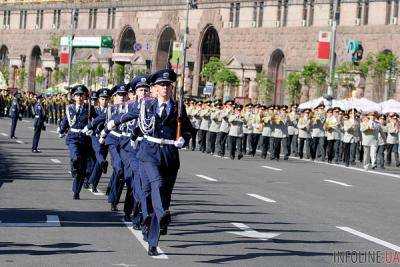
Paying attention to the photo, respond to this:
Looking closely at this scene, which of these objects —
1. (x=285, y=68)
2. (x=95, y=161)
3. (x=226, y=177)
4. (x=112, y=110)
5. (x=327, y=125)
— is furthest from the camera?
(x=285, y=68)

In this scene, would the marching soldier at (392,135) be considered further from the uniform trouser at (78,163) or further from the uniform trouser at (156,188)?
the uniform trouser at (156,188)

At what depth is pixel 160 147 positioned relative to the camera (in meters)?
14.0

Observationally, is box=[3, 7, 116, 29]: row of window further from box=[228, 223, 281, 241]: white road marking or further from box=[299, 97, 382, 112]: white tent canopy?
box=[228, 223, 281, 241]: white road marking

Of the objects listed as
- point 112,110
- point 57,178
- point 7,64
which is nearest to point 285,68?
point 7,64

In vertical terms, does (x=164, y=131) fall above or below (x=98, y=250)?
above

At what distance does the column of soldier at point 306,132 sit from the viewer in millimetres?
39438

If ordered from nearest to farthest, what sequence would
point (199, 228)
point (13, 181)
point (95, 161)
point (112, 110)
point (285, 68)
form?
1. point (199, 228)
2. point (112, 110)
3. point (95, 161)
4. point (13, 181)
5. point (285, 68)

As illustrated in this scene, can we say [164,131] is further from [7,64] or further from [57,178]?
[7,64]

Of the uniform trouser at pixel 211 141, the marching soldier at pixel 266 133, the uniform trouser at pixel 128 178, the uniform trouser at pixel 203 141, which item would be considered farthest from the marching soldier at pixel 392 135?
the uniform trouser at pixel 128 178

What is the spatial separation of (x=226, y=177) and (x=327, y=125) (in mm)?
12765

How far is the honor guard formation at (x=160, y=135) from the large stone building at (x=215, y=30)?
95.3 ft

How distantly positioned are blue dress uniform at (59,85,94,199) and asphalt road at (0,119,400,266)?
0.67m

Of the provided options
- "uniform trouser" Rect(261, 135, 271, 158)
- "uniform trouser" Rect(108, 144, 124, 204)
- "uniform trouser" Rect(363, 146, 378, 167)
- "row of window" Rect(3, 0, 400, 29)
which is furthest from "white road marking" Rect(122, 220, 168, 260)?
"row of window" Rect(3, 0, 400, 29)

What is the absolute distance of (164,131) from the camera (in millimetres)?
14078
